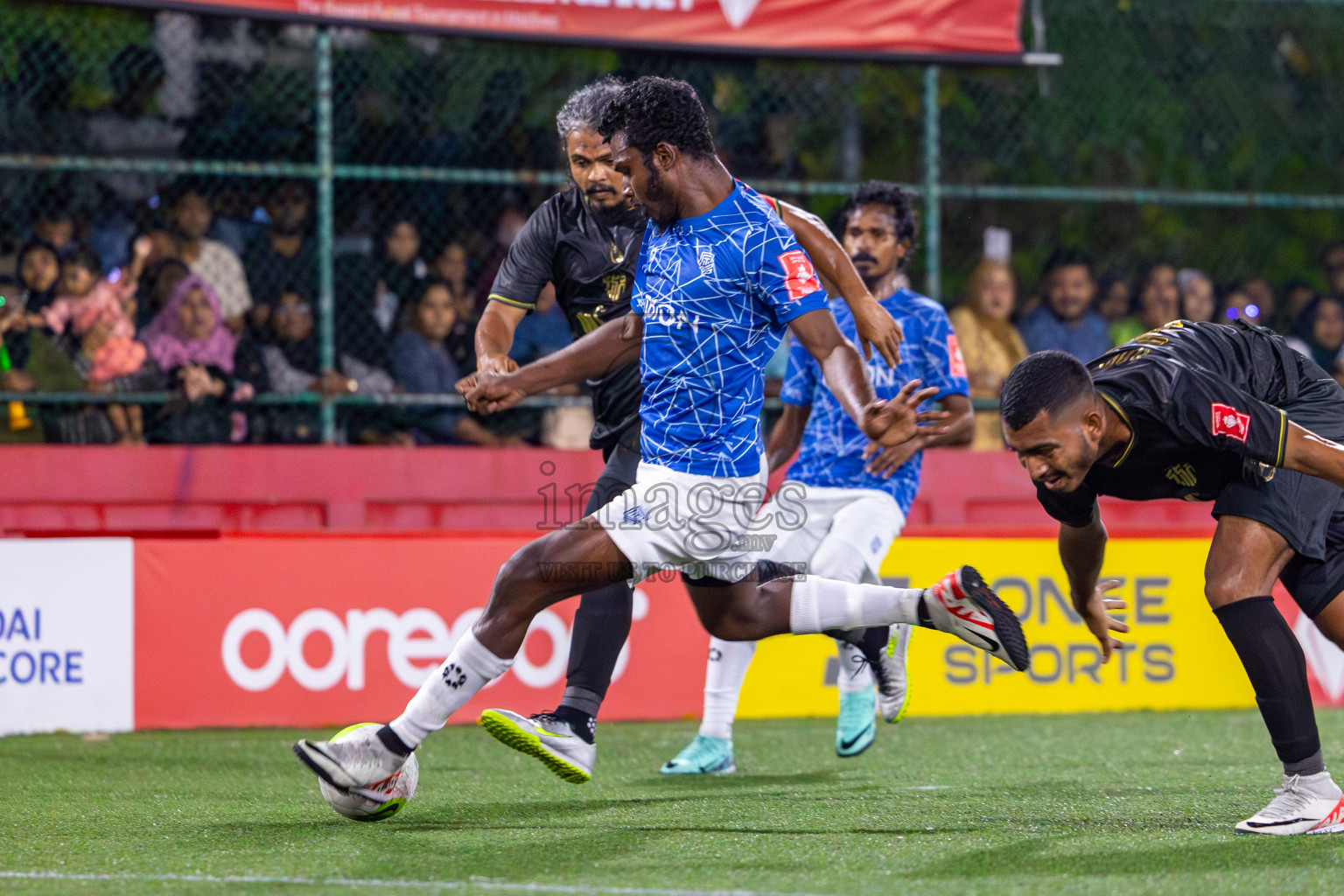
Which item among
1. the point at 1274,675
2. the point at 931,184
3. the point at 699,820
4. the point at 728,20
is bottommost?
the point at 699,820

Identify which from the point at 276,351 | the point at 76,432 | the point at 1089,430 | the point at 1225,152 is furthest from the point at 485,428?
the point at 1225,152

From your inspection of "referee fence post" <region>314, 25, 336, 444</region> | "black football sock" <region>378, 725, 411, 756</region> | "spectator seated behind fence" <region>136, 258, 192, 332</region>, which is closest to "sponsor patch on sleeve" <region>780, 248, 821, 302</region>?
"black football sock" <region>378, 725, 411, 756</region>

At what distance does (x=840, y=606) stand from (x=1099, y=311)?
6458mm

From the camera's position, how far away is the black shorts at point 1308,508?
415cm

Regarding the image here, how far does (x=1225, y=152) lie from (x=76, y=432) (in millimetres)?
8459

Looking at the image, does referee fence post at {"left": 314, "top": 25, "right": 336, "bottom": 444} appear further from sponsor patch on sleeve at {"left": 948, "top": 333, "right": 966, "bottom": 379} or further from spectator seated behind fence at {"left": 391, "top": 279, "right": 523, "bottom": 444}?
sponsor patch on sleeve at {"left": 948, "top": 333, "right": 966, "bottom": 379}

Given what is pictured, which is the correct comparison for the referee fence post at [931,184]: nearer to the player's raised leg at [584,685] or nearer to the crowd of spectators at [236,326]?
the crowd of spectators at [236,326]

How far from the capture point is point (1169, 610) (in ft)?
26.5

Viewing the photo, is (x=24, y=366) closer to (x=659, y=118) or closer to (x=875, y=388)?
(x=875, y=388)

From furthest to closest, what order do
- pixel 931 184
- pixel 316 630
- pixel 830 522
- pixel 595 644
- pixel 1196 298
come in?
pixel 1196 298 < pixel 931 184 < pixel 316 630 < pixel 830 522 < pixel 595 644

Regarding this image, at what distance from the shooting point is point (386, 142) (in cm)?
950

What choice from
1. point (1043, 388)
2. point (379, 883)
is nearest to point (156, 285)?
point (379, 883)

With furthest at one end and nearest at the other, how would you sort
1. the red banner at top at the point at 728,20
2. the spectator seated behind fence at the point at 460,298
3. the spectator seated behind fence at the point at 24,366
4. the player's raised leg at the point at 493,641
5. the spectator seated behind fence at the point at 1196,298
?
the spectator seated behind fence at the point at 1196,298, the spectator seated behind fence at the point at 460,298, the red banner at top at the point at 728,20, the spectator seated behind fence at the point at 24,366, the player's raised leg at the point at 493,641

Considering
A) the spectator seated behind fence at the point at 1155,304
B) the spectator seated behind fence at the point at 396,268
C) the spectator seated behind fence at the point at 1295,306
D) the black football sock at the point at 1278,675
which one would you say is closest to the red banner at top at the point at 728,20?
the spectator seated behind fence at the point at 396,268
